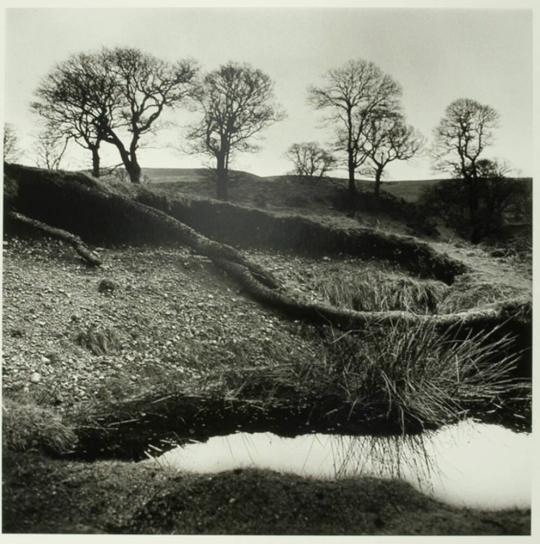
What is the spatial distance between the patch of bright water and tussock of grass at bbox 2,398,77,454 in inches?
31.3

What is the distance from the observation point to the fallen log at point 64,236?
261 inches

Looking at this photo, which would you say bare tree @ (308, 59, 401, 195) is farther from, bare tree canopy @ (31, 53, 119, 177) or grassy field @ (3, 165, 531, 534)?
bare tree canopy @ (31, 53, 119, 177)

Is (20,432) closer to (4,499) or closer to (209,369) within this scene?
(4,499)

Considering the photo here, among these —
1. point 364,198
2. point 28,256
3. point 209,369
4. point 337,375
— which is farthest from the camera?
point 364,198

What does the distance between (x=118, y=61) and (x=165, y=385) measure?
11.3ft

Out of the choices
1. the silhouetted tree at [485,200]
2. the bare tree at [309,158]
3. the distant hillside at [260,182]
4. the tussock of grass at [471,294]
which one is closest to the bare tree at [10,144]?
the distant hillside at [260,182]

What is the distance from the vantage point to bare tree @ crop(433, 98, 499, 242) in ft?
19.2

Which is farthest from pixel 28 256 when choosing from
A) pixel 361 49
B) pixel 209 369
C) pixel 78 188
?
pixel 361 49

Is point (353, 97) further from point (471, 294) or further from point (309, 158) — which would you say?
point (471, 294)

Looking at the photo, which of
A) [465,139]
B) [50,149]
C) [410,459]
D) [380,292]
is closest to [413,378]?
[410,459]

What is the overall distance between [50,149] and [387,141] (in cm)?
390

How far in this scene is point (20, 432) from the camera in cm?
451

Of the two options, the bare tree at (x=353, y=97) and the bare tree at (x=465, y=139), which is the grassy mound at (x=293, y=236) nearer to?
the bare tree at (x=465, y=139)

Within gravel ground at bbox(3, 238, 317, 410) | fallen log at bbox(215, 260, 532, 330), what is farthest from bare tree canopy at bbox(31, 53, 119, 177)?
fallen log at bbox(215, 260, 532, 330)
